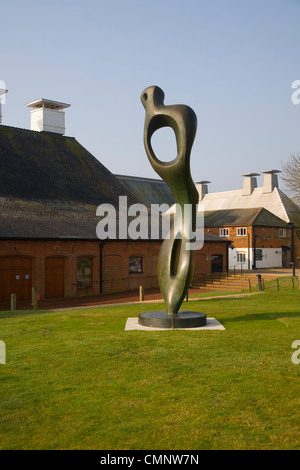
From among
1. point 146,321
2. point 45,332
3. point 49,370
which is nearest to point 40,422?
point 49,370

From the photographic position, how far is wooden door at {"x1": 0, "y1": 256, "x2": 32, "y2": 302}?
23.4 m

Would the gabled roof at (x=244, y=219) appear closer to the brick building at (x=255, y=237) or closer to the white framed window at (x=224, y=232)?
the brick building at (x=255, y=237)

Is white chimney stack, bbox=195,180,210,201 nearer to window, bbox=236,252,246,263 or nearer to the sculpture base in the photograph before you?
window, bbox=236,252,246,263

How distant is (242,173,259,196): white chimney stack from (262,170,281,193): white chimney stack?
1.87m

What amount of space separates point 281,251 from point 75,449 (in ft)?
134

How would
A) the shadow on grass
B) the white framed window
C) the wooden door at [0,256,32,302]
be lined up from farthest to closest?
the white framed window < the wooden door at [0,256,32,302] < the shadow on grass

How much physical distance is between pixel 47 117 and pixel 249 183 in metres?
23.9

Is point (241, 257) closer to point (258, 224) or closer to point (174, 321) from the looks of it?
Answer: point (258, 224)

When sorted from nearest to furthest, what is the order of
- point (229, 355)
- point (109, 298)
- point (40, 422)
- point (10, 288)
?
point (40, 422) < point (229, 355) < point (10, 288) < point (109, 298)

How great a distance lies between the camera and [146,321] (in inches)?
484

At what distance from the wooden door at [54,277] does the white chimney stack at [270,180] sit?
98.5ft

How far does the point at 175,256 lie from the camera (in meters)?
12.8

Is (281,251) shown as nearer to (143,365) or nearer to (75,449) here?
(143,365)

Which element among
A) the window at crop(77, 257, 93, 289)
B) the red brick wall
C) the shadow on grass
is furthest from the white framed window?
the shadow on grass
